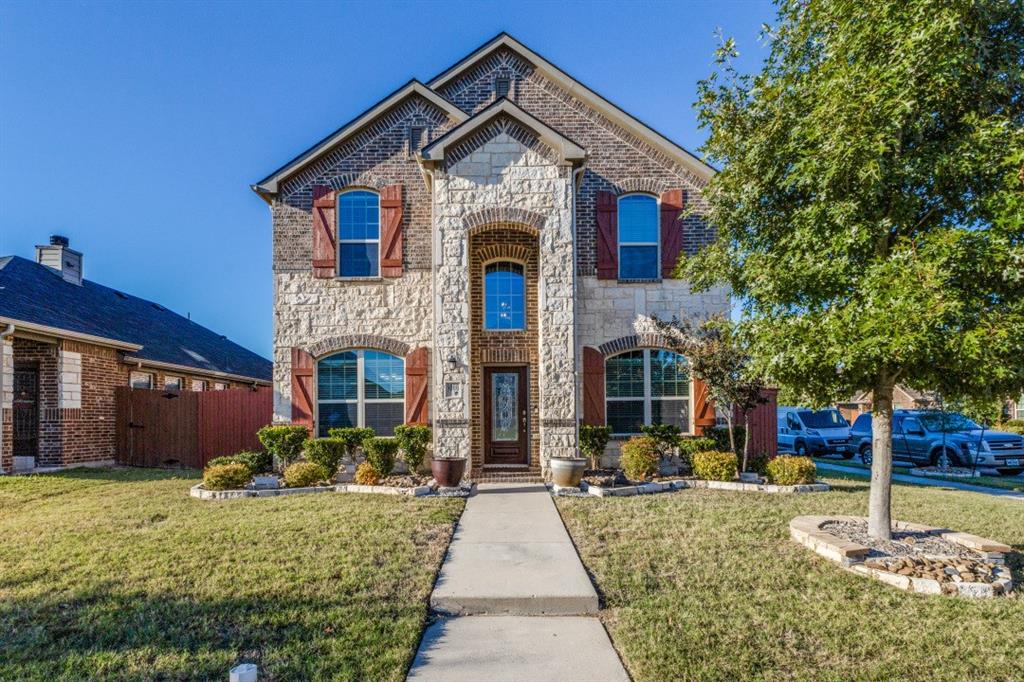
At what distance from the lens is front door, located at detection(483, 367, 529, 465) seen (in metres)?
11.8

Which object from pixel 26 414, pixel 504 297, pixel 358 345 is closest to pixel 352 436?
pixel 358 345

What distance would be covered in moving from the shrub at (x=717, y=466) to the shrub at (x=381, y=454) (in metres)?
5.71

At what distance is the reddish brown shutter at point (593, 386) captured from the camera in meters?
11.6

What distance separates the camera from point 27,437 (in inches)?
491

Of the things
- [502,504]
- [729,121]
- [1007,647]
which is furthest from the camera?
[502,504]

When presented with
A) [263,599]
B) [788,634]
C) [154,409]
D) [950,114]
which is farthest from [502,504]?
[154,409]

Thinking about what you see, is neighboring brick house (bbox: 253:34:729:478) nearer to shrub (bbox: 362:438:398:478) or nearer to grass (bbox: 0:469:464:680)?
shrub (bbox: 362:438:398:478)

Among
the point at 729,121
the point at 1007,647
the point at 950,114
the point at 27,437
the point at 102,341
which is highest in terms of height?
the point at 729,121

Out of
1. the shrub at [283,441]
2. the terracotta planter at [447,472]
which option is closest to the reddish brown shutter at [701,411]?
the terracotta planter at [447,472]

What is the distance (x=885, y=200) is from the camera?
229 inches

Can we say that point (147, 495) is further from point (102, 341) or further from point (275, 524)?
point (102, 341)

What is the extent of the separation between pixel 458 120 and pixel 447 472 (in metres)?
7.84

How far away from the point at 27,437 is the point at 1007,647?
16673mm

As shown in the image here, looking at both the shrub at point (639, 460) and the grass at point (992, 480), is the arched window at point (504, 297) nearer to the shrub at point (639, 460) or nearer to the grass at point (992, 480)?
the shrub at point (639, 460)
